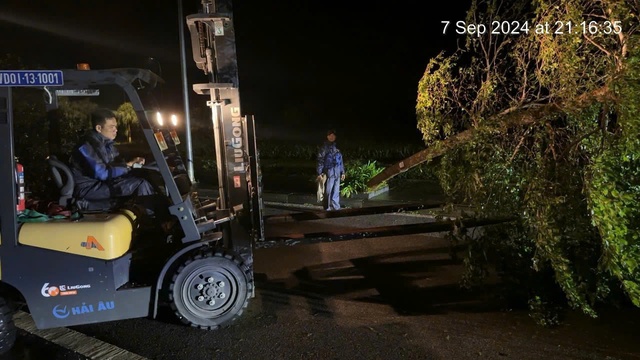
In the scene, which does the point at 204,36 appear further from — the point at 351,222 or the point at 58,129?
the point at 351,222

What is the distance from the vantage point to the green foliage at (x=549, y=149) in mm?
4082

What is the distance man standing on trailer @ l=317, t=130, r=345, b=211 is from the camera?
10.4m

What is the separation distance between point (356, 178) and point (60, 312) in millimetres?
8794

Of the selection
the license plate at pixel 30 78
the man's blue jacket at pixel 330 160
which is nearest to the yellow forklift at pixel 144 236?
the license plate at pixel 30 78

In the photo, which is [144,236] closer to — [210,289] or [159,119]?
[210,289]

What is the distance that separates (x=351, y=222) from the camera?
32.6 ft

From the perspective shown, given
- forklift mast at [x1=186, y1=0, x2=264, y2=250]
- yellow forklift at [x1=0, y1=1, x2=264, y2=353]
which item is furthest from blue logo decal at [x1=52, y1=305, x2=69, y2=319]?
forklift mast at [x1=186, y1=0, x2=264, y2=250]

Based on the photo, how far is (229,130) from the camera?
5391mm

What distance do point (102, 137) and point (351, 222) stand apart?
566cm

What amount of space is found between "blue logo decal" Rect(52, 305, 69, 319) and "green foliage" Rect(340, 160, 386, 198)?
7.97 m

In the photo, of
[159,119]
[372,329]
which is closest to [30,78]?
[159,119]

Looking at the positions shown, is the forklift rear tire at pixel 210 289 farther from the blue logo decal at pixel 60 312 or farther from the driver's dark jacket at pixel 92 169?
the driver's dark jacket at pixel 92 169

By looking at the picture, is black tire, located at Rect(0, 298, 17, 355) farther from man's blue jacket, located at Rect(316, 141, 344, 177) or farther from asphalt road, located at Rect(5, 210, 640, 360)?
man's blue jacket, located at Rect(316, 141, 344, 177)

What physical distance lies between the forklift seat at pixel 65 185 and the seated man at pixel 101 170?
61 millimetres
